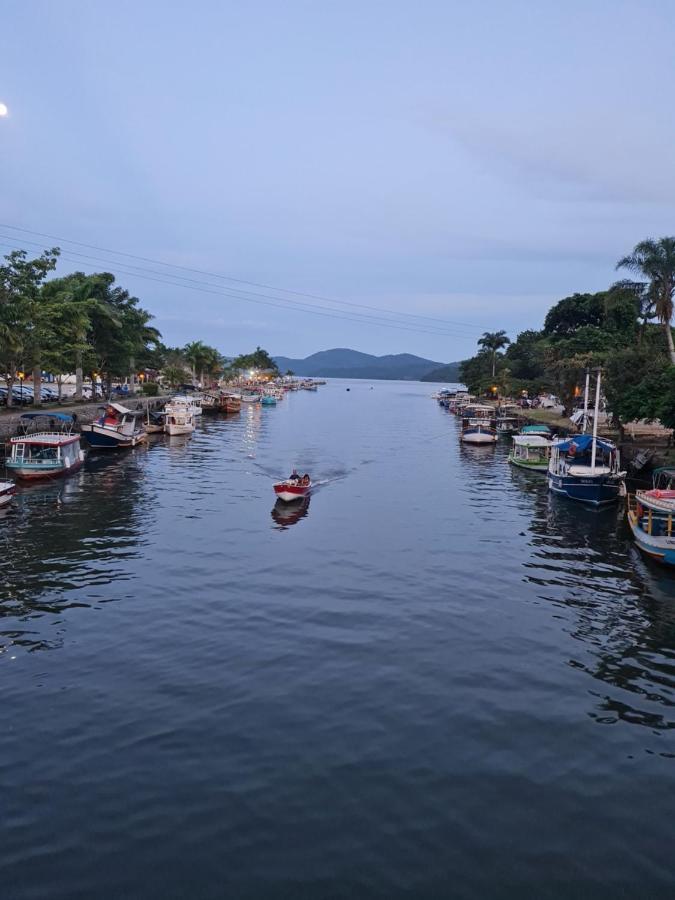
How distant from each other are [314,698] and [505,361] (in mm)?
169239

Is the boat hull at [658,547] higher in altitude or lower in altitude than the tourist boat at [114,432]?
lower

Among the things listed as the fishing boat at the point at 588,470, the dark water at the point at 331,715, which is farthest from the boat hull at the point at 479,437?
the dark water at the point at 331,715

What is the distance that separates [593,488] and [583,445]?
16.6 ft

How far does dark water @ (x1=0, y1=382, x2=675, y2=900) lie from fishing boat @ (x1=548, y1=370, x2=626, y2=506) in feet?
30.6

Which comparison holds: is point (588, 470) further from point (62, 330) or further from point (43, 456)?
point (62, 330)

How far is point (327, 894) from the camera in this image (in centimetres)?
1070

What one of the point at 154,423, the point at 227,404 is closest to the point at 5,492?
the point at 154,423

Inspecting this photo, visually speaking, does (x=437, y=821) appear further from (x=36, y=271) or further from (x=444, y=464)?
(x=36, y=271)

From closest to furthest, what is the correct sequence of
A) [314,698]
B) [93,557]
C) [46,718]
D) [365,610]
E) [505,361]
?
1. [46,718]
2. [314,698]
3. [365,610]
4. [93,557]
5. [505,361]

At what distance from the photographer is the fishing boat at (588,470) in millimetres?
45781

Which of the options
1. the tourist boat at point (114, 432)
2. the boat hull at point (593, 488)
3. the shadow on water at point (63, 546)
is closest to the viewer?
the shadow on water at point (63, 546)

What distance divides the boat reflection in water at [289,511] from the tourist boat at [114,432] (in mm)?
32705

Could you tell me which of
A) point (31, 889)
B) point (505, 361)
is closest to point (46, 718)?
point (31, 889)

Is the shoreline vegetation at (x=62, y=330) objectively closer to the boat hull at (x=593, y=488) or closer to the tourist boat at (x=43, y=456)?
the tourist boat at (x=43, y=456)
